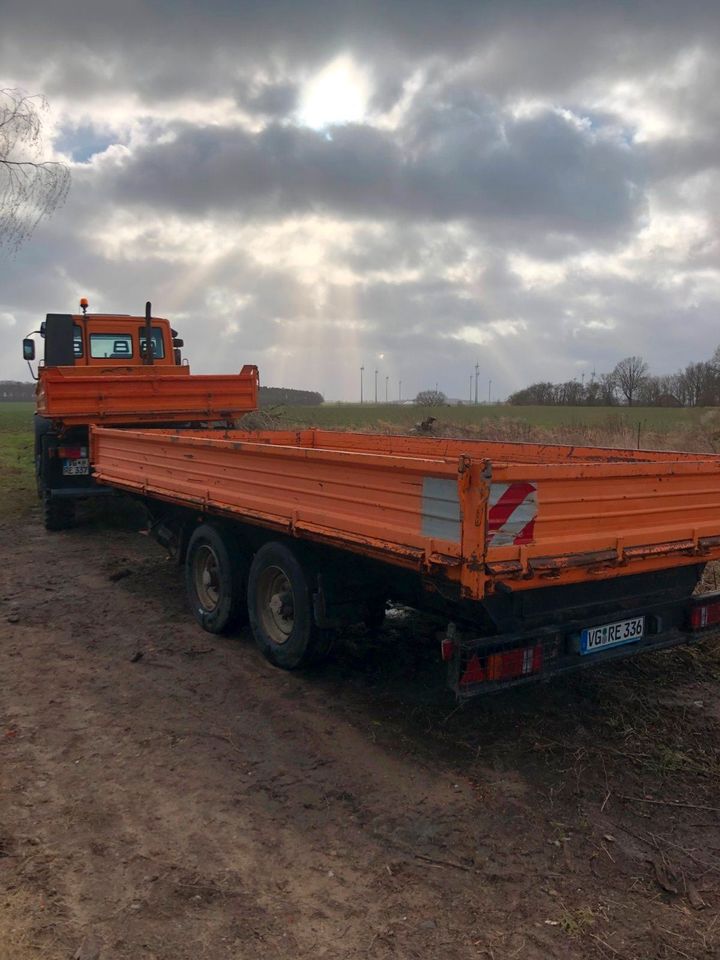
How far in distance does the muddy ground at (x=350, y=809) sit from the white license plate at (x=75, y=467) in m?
4.75

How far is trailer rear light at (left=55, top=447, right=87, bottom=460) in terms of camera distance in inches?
385

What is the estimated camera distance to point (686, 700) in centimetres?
456

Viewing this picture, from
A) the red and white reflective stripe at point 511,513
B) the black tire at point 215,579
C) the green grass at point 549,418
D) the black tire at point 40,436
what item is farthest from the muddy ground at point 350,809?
the green grass at point 549,418

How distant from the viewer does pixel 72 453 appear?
32.3 ft

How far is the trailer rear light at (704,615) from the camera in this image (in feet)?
14.8

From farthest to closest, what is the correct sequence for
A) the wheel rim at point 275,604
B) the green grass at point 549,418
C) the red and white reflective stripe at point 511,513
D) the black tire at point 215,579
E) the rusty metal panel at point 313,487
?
the green grass at point 549,418
the black tire at point 215,579
the wheel rim at point 275,604
the rusty metal panel at point 313,487
the red and white reflective stripe at point 511,513

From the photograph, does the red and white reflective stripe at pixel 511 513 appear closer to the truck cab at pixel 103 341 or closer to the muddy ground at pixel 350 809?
the muddy ground at pixel 350 809

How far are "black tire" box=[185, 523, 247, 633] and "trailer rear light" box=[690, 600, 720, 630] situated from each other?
305cm

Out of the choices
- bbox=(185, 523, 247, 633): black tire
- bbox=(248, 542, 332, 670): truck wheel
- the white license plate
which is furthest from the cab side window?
bbox=(248, 542, 332, 670): truck wheel

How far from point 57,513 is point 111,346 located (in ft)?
9.06

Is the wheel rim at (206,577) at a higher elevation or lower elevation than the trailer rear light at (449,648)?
lower

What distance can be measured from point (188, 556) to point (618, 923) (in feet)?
14.3

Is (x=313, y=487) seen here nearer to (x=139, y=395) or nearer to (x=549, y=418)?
(x=139, y=395)

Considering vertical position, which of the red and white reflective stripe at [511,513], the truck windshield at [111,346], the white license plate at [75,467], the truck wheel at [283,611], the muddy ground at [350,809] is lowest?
the muddy ground at [350,809]
